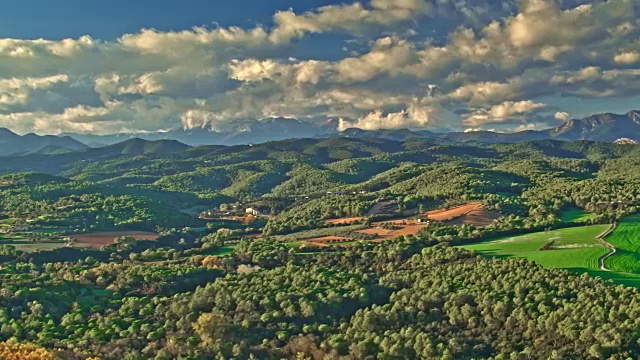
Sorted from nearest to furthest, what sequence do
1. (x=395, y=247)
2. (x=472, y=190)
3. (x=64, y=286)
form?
(x=64, y=286) → (x=395, y=247) → (x=472, y=190)

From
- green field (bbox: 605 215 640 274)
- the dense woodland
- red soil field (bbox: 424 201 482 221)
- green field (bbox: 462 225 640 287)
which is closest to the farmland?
the dense woodland

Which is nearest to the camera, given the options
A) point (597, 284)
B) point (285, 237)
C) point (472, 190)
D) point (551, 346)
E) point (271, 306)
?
point (551, 346)

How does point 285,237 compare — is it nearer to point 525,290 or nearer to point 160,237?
point 160,237

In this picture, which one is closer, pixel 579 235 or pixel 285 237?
pixel 579 235

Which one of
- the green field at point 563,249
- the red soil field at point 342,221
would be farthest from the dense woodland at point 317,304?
the red soil field at point 342,221

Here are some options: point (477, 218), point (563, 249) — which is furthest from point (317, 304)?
point (477, 218)

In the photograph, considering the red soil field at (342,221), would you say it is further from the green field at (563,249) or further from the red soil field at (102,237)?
the green field at (563,249)

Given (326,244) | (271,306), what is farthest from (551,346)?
(326,244)
